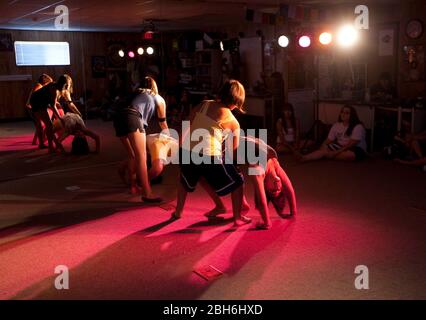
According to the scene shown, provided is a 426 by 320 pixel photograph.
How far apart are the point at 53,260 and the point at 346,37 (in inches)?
230

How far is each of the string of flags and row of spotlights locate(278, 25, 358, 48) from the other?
0.34 meters

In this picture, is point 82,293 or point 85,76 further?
point 85,76

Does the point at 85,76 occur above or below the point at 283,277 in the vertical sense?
above

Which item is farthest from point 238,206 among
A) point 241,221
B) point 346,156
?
point 346,156

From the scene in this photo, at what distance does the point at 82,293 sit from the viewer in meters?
3.04

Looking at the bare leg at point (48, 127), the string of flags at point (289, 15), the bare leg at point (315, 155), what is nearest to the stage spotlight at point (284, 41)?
the string of flags at point (289, 15)

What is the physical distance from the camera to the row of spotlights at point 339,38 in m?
7.33

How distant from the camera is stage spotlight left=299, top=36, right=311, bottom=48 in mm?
7496

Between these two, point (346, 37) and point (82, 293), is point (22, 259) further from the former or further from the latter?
point (346, 37)

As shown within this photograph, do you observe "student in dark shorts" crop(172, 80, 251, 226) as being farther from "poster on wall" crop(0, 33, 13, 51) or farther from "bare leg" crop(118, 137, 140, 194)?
"poster on wall" crop(0, 33, 13, 51)
